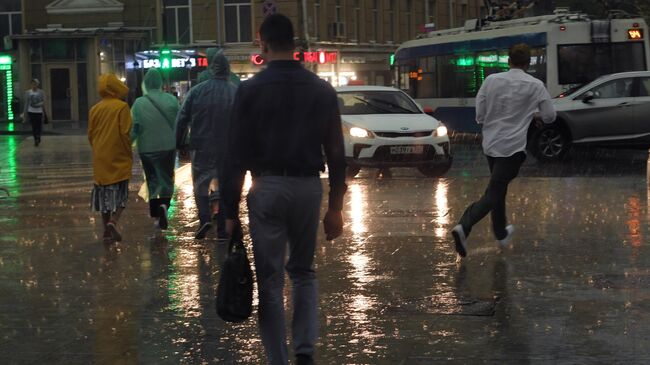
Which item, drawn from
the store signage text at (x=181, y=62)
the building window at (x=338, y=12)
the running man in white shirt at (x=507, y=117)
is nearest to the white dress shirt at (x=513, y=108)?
the running man in white shirt at (x=507, y=117)

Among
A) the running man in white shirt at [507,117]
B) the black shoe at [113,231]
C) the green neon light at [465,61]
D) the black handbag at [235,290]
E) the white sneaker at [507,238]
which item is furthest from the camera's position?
the green neon light at [465,61]

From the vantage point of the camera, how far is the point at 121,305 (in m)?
8.71

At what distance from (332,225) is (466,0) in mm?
67514

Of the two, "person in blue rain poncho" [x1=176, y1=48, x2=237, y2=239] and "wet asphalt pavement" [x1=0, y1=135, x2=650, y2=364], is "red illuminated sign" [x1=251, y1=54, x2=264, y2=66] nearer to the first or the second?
"wet asphalt pavement" [x1=0, y1=135, x2=650, y2=364]

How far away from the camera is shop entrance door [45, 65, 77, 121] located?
181 feet

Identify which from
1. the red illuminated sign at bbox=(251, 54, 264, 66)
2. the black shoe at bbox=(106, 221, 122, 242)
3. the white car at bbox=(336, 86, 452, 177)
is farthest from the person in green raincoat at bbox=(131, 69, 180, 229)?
the red illuminated sign at bbox=(251, 54, 264, 66)

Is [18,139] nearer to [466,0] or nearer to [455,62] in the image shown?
[455,62]

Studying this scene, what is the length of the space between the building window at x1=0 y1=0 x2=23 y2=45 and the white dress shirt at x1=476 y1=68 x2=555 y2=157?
49.2m

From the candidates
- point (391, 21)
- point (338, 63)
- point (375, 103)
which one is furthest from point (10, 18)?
point (375, 103)

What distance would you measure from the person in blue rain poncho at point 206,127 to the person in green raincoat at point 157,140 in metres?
0.39

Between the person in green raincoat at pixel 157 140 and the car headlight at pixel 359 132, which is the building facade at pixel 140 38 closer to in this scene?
the car headlight at pixel 359 132

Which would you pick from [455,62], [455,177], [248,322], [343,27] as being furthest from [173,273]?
[343,27]

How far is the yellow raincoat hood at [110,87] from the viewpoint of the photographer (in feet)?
40.2

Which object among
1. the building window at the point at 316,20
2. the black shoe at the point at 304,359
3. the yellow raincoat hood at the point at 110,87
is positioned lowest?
the black shoe at the point at 304,359
